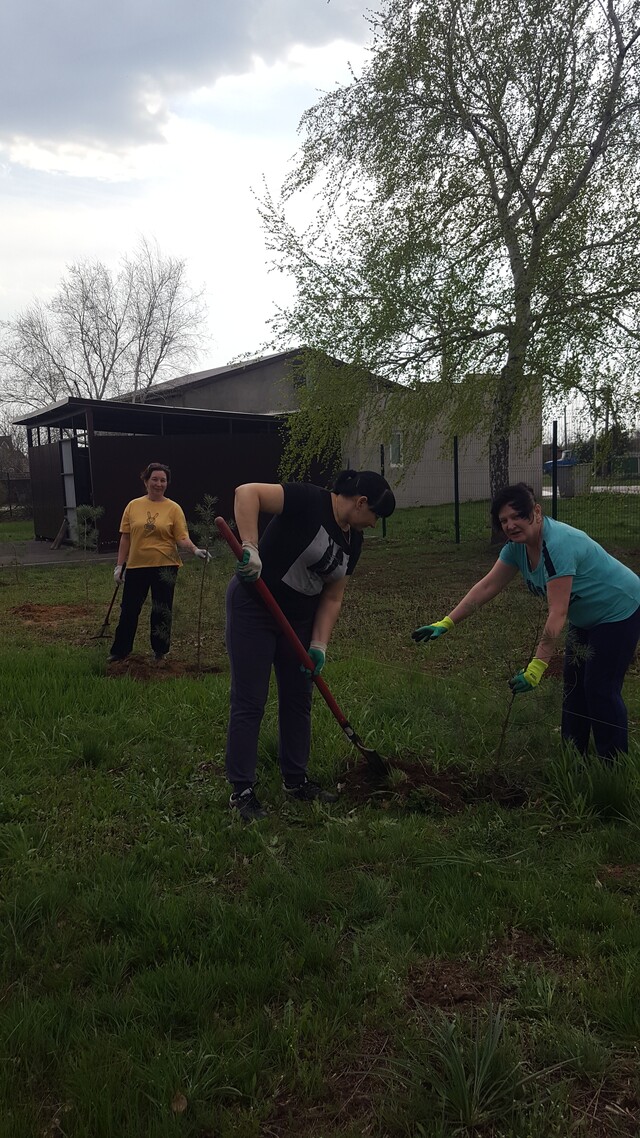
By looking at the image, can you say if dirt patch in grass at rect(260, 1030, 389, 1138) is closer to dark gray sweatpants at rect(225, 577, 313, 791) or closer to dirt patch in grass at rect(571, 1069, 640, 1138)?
dirt patch in grass at rect(571, 1069, 640, 1138)

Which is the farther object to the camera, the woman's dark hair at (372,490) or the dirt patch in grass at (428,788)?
the dirt patch in grass at (428,788)

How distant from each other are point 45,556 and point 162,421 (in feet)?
14.2

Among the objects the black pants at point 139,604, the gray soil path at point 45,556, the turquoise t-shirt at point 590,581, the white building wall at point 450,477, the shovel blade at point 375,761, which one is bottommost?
the shovel blade at point 375,761

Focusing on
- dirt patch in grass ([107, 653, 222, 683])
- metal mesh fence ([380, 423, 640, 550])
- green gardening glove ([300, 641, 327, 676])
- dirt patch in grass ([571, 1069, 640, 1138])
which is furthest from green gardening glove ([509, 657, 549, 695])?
metal mesh fence ([380, 423, 640, 550])

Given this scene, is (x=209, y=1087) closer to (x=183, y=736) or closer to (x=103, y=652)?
(x=183, y=736)

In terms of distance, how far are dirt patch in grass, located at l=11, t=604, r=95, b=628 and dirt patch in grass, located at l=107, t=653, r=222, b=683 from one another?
2.41 meters

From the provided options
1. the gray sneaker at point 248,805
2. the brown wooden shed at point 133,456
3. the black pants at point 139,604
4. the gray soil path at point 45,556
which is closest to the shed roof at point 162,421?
the brown wooden shed at point 133,456

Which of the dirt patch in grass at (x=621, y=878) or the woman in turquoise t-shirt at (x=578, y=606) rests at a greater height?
the woman in turquoise t-shirt at (x=578, y=606)

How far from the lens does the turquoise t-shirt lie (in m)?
3.48

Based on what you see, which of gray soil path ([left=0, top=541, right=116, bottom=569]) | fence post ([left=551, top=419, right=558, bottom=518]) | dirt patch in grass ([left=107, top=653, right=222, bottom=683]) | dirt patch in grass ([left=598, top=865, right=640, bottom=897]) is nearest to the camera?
dirt patch in grass ([left=598, top=865, right=640, bottom=897])

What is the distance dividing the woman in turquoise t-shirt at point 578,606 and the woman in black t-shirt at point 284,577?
20.0 inches

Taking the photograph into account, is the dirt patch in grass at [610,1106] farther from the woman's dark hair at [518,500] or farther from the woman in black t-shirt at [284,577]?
the woman's dark hair at [518,500]

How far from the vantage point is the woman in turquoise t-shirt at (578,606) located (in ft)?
11.0

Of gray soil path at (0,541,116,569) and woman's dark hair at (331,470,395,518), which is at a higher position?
woman's dark hair at (331,470,395,518)
